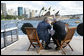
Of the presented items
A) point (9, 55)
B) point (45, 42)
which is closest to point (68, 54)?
point (45, 42)

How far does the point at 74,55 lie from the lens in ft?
10.4

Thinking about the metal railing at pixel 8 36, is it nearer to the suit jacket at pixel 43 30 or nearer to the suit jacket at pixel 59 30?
the suit jacket at pixel 43 30

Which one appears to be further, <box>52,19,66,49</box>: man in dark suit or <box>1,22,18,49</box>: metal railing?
<box>1,22,18,49</box>: metal railing

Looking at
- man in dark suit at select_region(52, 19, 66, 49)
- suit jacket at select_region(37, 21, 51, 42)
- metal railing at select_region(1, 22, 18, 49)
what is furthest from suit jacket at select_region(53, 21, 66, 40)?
metal railing at select_region(1, 22, 18, 49)

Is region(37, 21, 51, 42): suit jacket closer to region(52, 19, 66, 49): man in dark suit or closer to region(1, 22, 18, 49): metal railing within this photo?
region(52, 19, 66, 49): man in dark suit

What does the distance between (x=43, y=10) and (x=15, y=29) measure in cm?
221

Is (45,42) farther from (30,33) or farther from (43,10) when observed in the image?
(43,10)

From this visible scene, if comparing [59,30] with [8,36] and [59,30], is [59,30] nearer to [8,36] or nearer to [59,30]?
[59,30]

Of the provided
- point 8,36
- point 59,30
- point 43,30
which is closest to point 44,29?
point 43,30

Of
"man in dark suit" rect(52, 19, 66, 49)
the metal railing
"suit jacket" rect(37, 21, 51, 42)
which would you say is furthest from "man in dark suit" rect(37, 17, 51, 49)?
the metal railing

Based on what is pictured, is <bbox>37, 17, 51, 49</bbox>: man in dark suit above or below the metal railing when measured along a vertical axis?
above

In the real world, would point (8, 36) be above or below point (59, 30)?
below

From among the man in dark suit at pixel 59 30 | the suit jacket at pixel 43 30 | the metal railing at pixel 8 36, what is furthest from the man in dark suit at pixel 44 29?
the metal railing at pixel 8 36

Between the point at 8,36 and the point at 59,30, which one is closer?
the point at 59,30
